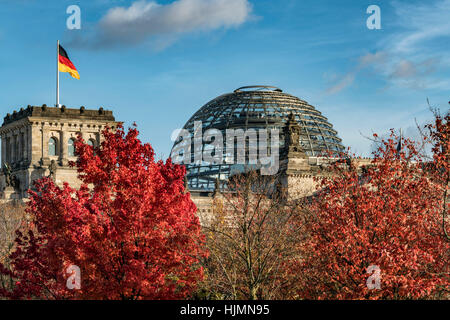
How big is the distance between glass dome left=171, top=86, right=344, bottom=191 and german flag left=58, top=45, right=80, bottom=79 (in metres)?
33.8

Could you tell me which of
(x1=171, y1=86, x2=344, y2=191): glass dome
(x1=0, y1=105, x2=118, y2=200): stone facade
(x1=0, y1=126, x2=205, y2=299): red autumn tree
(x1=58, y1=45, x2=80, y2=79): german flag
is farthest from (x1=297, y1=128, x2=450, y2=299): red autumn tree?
(x1=171, y1=86, x2=344, y2=191): glass dome

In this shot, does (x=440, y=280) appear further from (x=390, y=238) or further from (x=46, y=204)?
(x=46, y=204)

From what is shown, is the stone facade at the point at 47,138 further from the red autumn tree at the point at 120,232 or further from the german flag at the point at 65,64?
the red autumn tree at the point at 120,232

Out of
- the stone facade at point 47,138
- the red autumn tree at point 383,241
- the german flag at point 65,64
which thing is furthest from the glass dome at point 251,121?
the red autumn tree at point 383,241

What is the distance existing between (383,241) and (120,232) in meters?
10.3

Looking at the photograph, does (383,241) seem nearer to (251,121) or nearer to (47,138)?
(47,138)

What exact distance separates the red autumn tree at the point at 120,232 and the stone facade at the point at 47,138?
58.1 m

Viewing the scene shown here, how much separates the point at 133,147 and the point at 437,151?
39.7 ft

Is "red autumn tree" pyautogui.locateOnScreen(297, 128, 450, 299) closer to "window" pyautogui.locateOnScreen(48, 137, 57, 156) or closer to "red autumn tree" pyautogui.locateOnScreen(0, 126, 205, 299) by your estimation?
"red autumn tree" pyautogui.locateOnScreen(0, 126, 205, 299)

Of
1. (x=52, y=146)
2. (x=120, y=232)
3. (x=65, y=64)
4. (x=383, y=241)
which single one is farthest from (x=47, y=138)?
(x=383, y=241)

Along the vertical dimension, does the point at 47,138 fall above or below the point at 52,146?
above

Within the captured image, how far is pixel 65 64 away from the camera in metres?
79.2

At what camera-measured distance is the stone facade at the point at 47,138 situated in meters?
88.2
